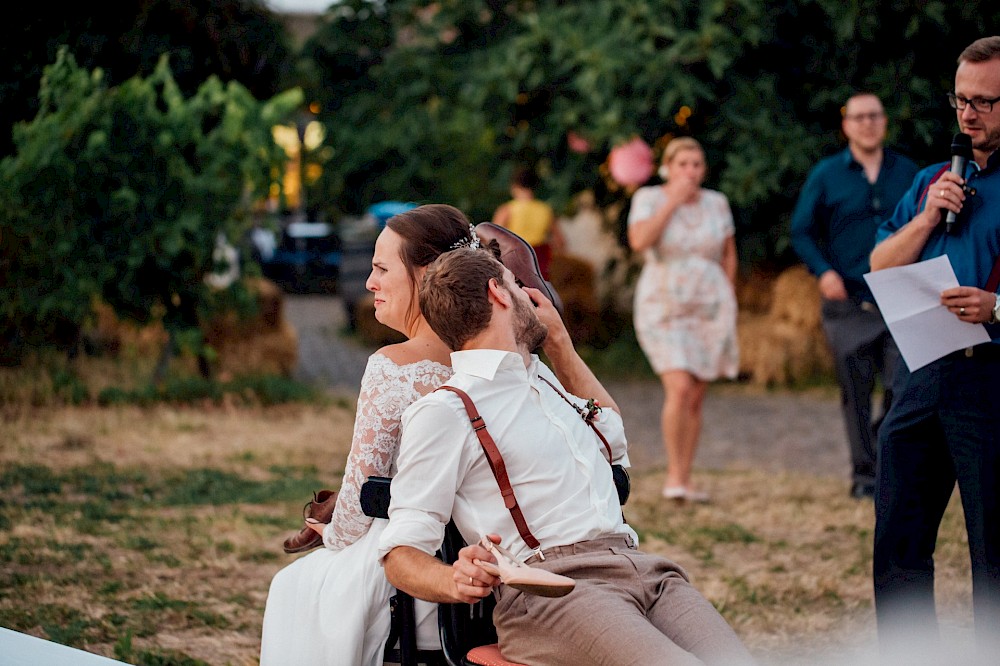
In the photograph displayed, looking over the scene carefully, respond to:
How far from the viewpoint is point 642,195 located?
270 inches

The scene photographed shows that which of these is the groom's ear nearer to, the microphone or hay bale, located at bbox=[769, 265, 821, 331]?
the microphone

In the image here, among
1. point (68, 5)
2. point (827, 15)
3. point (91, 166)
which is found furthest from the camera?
point (827, 15)

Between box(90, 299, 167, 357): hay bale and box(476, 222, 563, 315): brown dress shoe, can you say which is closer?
box(476, 222, 563, 315): brown dress shoe

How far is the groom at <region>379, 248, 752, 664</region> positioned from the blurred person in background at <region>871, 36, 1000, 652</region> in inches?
48.0

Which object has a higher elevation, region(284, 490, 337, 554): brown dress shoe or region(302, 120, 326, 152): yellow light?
region(302, 120, 326, 152): yellow light

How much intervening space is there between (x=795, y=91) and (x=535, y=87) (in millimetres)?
2377

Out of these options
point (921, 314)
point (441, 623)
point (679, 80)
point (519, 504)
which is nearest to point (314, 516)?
point (441, 623)

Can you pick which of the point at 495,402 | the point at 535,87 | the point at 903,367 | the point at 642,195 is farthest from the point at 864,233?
the point at 535,87

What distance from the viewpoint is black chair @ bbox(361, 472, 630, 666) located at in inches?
110

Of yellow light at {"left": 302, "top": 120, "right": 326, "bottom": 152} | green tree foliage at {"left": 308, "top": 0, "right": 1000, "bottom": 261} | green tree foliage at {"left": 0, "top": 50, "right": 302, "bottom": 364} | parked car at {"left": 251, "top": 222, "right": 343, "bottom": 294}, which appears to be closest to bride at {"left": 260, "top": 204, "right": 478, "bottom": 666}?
green tree foliage at {"left": 0, "top": 50, "right": 302, "bottom": 364}

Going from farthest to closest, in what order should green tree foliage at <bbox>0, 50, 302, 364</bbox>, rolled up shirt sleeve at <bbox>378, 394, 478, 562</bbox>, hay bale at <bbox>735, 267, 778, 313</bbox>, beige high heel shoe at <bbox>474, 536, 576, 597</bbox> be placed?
hay bale at <bbox>735, 267, 778, 313</bbox>, green tree foliage at <bbox>0, 50, 302, 364</bbox>, rolled up shirt sleeve at <bbox>378, 394, 478, 562</bbox>, beige high heel shoe at <bbox>474, 536, 576, 597</bbox>

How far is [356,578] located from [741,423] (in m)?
7.45

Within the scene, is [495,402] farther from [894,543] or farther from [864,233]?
[864,233]

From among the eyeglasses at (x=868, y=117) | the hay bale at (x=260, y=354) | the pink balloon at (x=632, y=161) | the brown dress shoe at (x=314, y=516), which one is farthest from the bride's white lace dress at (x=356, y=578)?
the pink balloon at (x=632, y=161)
